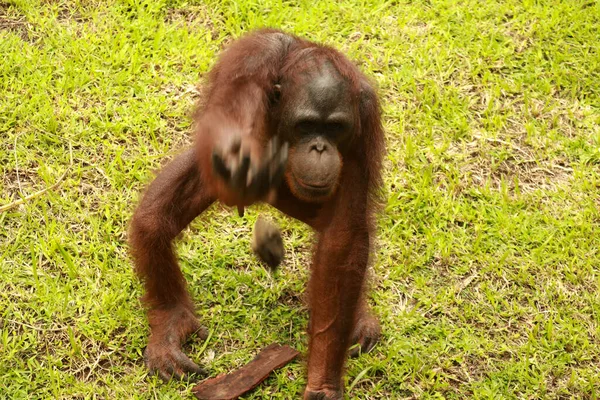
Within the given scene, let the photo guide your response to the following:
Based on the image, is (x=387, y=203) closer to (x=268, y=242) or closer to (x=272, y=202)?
(x=268, y=242)

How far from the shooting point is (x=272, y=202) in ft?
13.1

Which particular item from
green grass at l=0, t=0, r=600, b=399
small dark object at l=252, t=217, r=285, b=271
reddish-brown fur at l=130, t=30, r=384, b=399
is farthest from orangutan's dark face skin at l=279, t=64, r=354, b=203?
green grass at l=0, t=0, r=600, b=399

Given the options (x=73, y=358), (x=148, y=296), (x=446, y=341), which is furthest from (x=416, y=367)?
(x=73, y=358)

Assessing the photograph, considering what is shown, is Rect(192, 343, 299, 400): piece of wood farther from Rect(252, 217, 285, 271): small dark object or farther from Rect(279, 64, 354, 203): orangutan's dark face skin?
Rect(279, 64, 354, 203): orangutan's dark face skin

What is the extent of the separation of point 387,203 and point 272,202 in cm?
120

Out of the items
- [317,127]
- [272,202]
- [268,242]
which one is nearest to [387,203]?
[268,242]

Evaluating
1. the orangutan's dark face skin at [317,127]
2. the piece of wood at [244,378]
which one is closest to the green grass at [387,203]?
the piece of wood at [244,378]

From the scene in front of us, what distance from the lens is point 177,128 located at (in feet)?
17.6

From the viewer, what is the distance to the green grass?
173 inches

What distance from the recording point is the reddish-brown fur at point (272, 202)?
3.80m

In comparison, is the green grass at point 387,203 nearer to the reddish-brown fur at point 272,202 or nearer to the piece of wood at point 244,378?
the piece of wood at point 244,378

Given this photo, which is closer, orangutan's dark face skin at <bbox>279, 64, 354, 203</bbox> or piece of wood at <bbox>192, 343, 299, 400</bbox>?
orangutan's dark face skin at <bbox>279, 64, 354, 203</bbox>

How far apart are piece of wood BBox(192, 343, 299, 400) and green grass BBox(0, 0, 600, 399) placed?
0.05m

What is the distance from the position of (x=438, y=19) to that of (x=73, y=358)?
3.24 metres
